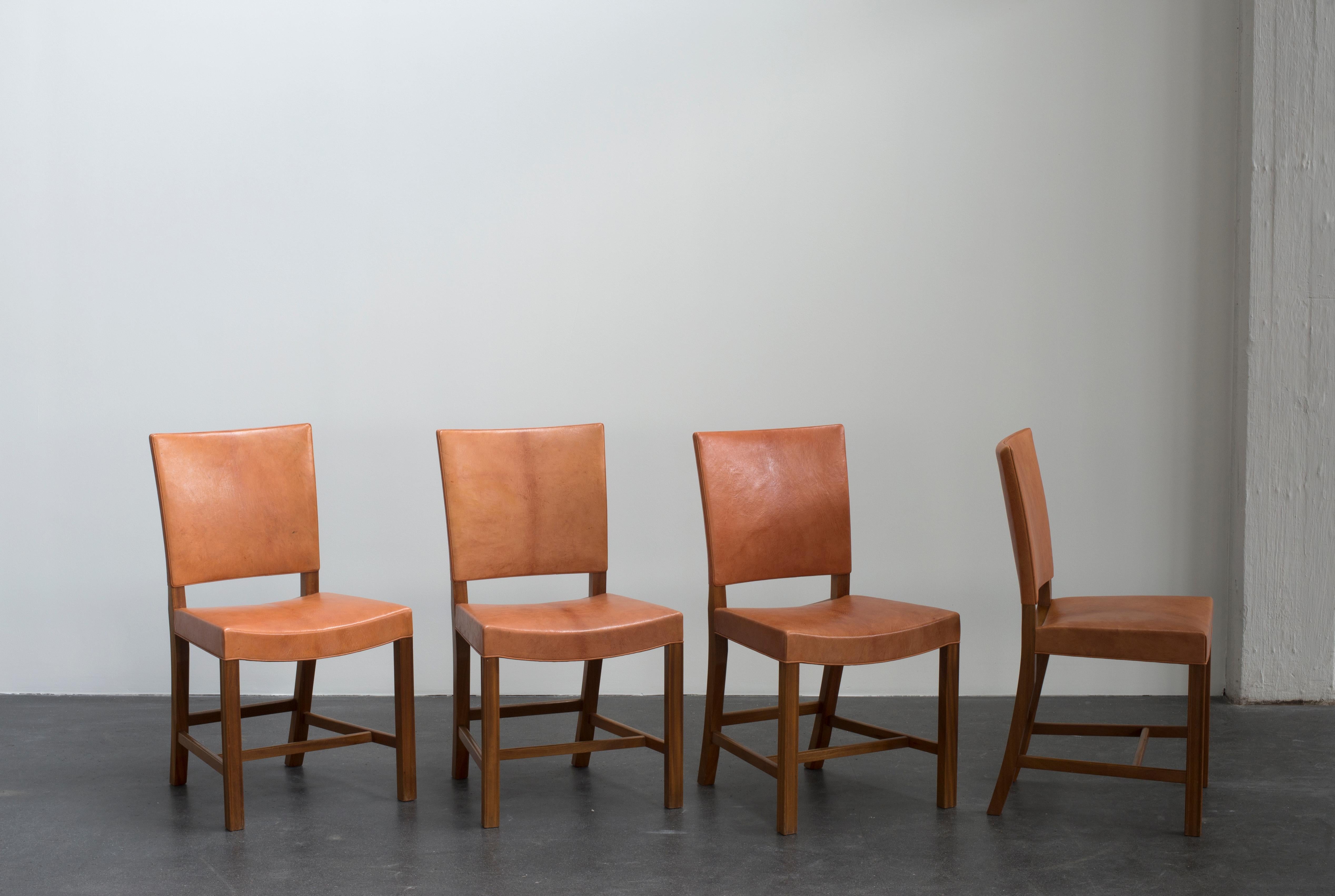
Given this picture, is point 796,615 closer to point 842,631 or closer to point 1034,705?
point 842,631

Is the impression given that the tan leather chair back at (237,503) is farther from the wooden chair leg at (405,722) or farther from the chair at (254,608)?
the wooden chair leg at (405,722)

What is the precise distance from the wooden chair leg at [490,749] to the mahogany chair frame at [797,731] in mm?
573

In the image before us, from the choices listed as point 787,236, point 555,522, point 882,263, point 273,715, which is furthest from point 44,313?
point 882,263

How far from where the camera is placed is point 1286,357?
3.64 m

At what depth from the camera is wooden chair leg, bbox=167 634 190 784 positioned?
116 inches

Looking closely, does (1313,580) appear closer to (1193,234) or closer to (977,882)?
(1193,234)

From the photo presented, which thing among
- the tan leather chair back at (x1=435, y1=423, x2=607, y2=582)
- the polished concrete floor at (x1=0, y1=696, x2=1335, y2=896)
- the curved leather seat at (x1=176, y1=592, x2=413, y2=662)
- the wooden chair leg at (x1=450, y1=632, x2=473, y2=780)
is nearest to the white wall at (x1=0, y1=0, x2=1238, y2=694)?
the polished concrete floor at (x1=0, y1=696, x2=1335, y2=896)

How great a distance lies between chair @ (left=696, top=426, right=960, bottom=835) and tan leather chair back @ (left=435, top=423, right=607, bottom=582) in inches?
14.2

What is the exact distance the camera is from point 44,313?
12.5 feet

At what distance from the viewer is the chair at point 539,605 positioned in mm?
2721

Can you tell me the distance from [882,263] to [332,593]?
208 cm

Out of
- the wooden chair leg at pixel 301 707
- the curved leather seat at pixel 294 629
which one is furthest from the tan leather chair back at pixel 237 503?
the wooden chair leg at pixel 301 707

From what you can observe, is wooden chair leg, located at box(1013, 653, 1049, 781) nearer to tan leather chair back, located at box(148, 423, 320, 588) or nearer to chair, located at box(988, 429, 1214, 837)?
chair, located at box(988, 429, 1214, 837)

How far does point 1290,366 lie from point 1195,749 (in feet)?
5.32
